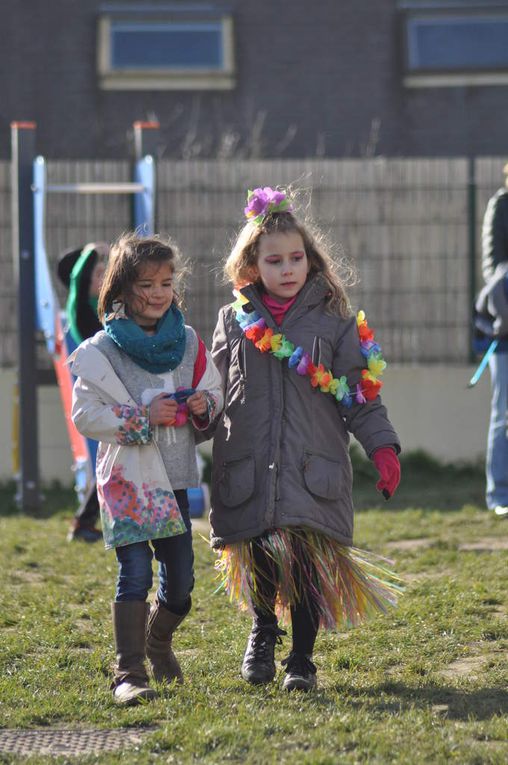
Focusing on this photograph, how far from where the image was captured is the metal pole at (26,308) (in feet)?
31.9

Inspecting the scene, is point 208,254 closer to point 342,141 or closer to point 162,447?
point 342,141

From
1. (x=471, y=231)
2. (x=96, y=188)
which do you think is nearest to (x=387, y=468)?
(x=96, y=188)

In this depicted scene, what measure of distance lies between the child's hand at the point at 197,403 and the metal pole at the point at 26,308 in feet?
16.9

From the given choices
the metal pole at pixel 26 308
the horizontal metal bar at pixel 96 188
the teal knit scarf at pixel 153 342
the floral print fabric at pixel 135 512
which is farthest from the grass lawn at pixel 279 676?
the horizontal metal bar at pixel 96 188

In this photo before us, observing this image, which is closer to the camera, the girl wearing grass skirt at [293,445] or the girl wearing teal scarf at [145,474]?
the girl wearing teal scarf at [145,474]

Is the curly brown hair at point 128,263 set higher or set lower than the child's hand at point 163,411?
higher

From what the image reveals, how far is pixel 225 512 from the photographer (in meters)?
5.04

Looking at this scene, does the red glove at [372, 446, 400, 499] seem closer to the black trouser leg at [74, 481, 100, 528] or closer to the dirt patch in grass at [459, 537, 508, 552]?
the dirt patch in grass at [459, 537, 508, 552]

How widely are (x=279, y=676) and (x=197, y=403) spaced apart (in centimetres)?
107

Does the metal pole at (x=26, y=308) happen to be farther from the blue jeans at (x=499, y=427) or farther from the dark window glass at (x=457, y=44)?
the dark window glass at (x=457, y=44)

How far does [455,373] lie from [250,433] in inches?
255

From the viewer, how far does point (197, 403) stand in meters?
4.81

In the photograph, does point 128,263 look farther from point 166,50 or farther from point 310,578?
point 166,50

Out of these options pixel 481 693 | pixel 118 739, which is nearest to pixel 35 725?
pixel 118 739
